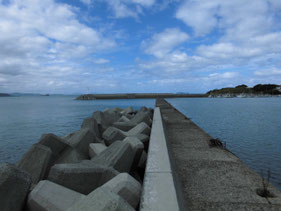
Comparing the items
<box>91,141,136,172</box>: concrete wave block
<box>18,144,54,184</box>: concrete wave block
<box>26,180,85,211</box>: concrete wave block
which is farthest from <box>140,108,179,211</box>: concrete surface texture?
<box>18,144,54,184</box>: concrete wave block

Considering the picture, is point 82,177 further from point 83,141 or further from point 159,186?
point 83,141

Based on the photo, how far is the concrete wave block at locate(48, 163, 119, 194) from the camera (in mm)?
2479

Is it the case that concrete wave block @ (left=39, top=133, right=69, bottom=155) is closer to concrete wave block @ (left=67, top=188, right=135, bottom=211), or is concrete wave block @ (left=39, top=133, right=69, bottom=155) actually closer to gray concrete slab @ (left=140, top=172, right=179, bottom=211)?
gray concrete slab @ (left=140, top=172, right=179, bottom=211)

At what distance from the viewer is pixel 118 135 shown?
16.6 feet

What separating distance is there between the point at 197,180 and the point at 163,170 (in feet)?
1.55

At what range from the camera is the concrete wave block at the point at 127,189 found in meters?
2.00

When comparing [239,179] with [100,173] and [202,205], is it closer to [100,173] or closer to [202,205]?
[202,205]

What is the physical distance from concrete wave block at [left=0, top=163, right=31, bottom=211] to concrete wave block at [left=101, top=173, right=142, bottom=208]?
868 millimetres

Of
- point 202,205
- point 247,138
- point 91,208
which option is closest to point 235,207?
point 202,205

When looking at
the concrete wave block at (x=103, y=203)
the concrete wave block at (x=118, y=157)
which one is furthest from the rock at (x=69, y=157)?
the concrete wave block at (x=103, y=203)

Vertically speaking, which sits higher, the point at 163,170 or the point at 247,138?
the point at 163,170

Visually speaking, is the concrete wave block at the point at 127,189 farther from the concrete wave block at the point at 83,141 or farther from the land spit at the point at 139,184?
the concrete wave block at the point at 83,141

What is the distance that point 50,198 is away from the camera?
81.4 inches

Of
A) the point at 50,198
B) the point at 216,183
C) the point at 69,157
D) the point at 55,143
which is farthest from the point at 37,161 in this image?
the point at 216,183
